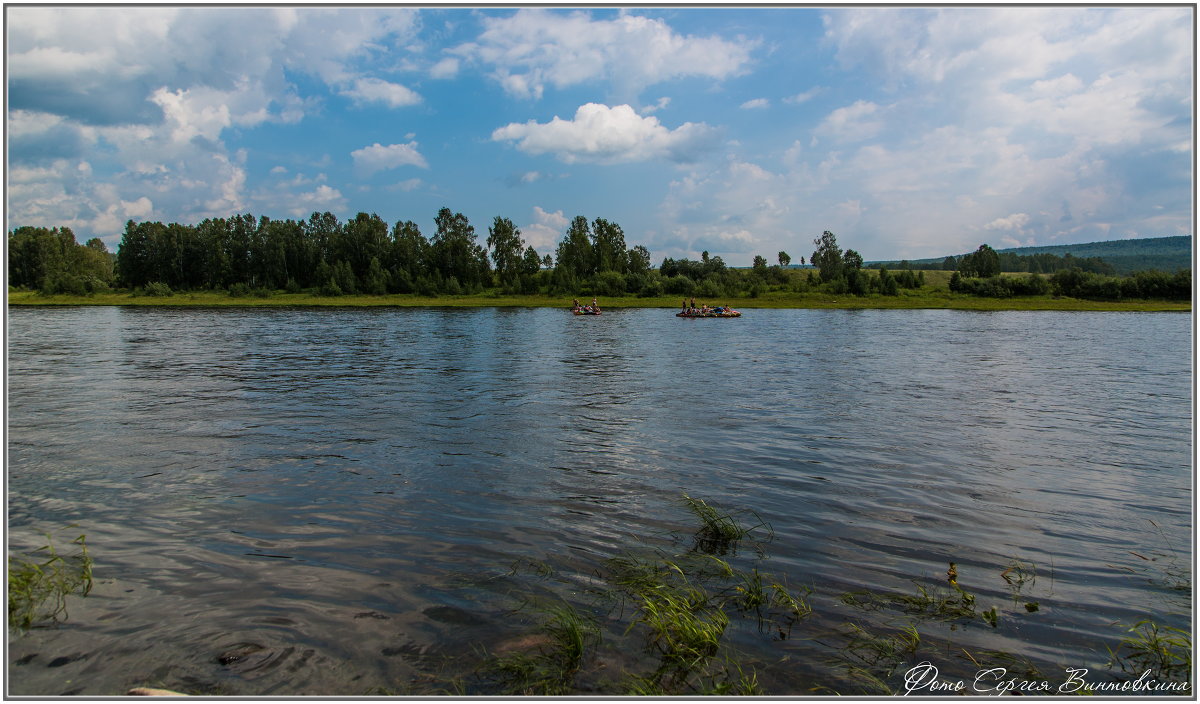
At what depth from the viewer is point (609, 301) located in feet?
434

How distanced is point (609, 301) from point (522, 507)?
397ft

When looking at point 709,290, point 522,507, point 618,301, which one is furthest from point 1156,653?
point 709,290

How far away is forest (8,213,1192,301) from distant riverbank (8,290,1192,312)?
14.3 feet

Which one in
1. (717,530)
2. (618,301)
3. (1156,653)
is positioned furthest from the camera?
(618,301)

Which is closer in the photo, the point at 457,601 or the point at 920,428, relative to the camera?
the point at 457,601

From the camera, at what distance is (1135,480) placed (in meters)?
14.3

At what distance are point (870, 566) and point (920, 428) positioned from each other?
11553 millimetres

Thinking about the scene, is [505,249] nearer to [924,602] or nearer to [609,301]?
Result: [609,301]

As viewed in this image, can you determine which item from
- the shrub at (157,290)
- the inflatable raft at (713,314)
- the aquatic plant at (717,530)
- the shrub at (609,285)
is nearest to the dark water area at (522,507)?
the aquatic plant at (717,530)

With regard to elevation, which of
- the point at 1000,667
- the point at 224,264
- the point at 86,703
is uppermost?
the point at 224,264

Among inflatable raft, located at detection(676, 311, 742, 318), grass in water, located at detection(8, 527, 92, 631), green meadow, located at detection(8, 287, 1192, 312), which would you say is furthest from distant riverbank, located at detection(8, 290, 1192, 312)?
grass in water, located at detection(8, 527, 92, 631)

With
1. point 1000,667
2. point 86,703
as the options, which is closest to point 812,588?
point 1000,667

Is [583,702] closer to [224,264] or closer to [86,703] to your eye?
[86,703]

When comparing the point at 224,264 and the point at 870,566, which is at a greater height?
the point at 224,264
